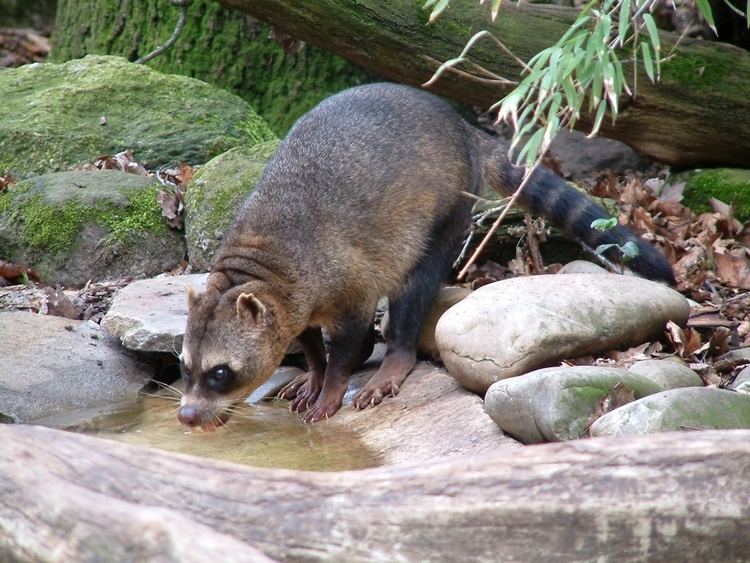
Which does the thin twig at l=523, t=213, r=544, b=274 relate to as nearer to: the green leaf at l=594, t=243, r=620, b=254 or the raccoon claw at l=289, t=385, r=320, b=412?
the green leaf at l=594, t=243, r=620, b=254

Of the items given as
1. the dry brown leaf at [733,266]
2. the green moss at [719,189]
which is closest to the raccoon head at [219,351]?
the dry brown leaf at [733,266]

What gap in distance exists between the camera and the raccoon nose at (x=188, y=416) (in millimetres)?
5816

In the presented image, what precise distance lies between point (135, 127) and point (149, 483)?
6.95 metres

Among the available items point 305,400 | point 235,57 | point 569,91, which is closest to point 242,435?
point 305,400

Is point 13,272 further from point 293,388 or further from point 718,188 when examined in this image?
point 718,188

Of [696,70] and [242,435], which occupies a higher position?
[696,70]

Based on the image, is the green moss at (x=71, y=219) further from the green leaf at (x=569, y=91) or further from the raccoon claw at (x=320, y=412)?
the green leaf at (x=569, y=91)

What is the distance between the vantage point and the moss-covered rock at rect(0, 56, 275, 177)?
9.39m

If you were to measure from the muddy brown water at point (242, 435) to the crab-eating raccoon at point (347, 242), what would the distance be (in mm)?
161

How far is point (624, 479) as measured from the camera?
3.10 metres

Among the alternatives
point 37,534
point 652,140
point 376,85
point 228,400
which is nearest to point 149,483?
point 37,534

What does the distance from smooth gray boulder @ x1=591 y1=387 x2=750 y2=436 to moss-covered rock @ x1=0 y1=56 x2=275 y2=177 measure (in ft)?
18.7

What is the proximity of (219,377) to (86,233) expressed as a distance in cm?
281

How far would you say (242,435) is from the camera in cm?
618
